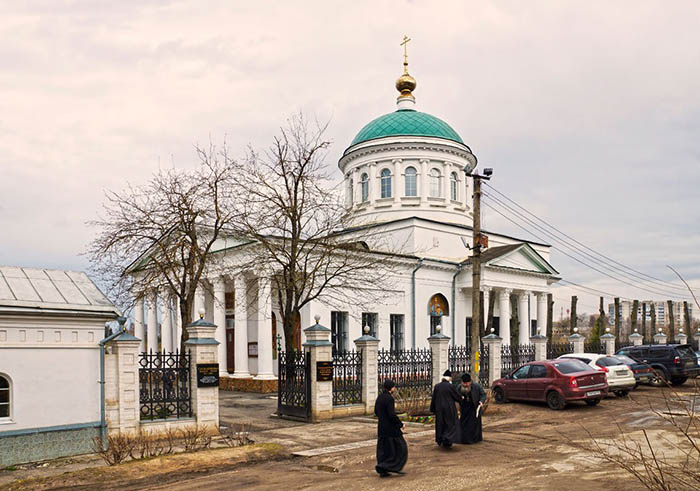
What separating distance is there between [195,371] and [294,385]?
3.75m

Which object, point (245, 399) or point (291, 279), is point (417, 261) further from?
point (291, 279)

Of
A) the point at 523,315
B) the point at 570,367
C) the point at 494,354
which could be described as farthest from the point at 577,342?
the point at 570,367

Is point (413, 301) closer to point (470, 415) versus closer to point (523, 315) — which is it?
point (523, 315)

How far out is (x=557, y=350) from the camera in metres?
27.8

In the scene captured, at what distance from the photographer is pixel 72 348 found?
41.4ft

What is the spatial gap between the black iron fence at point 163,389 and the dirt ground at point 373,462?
1.92 m

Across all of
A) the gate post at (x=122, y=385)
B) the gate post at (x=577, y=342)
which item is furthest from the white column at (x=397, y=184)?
the gate post at (x=122, y=385)

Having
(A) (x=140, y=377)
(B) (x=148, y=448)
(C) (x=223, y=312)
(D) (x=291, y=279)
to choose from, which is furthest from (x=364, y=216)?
(B) (x=148, y=448)

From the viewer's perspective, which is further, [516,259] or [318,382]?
[516,259]

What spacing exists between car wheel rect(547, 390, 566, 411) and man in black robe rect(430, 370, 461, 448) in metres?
6.95

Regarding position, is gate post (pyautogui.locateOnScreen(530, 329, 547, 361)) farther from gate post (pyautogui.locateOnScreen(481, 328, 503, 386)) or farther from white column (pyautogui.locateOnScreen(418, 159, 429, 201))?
white column (pyautogui.locateOnScreen(418, 159, 429, 201))

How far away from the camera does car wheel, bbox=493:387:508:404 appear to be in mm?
20031

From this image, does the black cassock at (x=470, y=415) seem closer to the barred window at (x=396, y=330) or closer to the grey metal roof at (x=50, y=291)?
the grey metal roof at (x=50, y=291)

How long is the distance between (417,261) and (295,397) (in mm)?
15712
